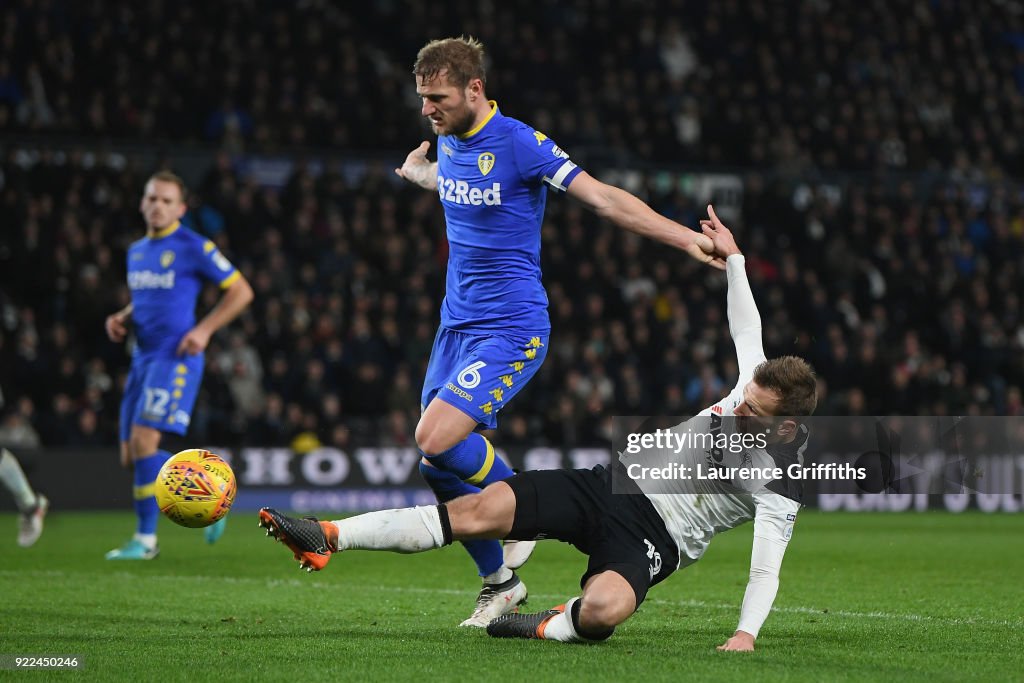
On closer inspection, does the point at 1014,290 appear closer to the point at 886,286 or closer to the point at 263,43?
the point at 886,286

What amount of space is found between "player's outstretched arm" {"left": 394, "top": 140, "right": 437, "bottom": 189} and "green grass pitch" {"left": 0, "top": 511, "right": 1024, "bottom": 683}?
7.24 ft

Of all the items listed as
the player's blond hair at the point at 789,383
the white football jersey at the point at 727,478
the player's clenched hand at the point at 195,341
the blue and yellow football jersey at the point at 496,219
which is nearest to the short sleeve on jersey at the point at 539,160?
the blue and yellow football jersey at the point at 496,219

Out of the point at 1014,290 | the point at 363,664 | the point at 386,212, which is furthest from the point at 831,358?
the point at 363,664

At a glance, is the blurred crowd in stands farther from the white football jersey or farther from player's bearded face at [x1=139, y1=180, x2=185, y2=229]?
the white football jersey

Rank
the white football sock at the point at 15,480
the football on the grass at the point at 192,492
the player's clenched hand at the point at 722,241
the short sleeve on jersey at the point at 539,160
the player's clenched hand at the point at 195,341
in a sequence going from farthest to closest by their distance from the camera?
the white football sock at the point at 15,480 < the player's clenched hand at the point at 195,341 < the short sleeve on jersey at the point at 539,160 < the football on the grass at the point at 192,492 < the player's clenched hand at the point at 722,241

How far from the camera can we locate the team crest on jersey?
6465mm

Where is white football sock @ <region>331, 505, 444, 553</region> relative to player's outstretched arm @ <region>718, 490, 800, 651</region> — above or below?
above

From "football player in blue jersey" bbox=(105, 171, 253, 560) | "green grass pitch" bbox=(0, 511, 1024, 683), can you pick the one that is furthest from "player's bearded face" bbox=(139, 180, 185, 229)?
"green grass pitch" bbox=(0, 511, 1024, 683)

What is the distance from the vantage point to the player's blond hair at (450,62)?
6.27 metres

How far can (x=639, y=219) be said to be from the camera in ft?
19.8

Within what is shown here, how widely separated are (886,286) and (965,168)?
4.32 meters

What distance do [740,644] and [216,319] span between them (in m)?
5.73

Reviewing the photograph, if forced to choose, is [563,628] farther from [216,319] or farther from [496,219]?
[216,319]

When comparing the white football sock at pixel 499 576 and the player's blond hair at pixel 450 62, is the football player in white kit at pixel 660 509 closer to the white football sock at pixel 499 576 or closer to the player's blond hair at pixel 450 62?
the white football sock at pixel 499 576
